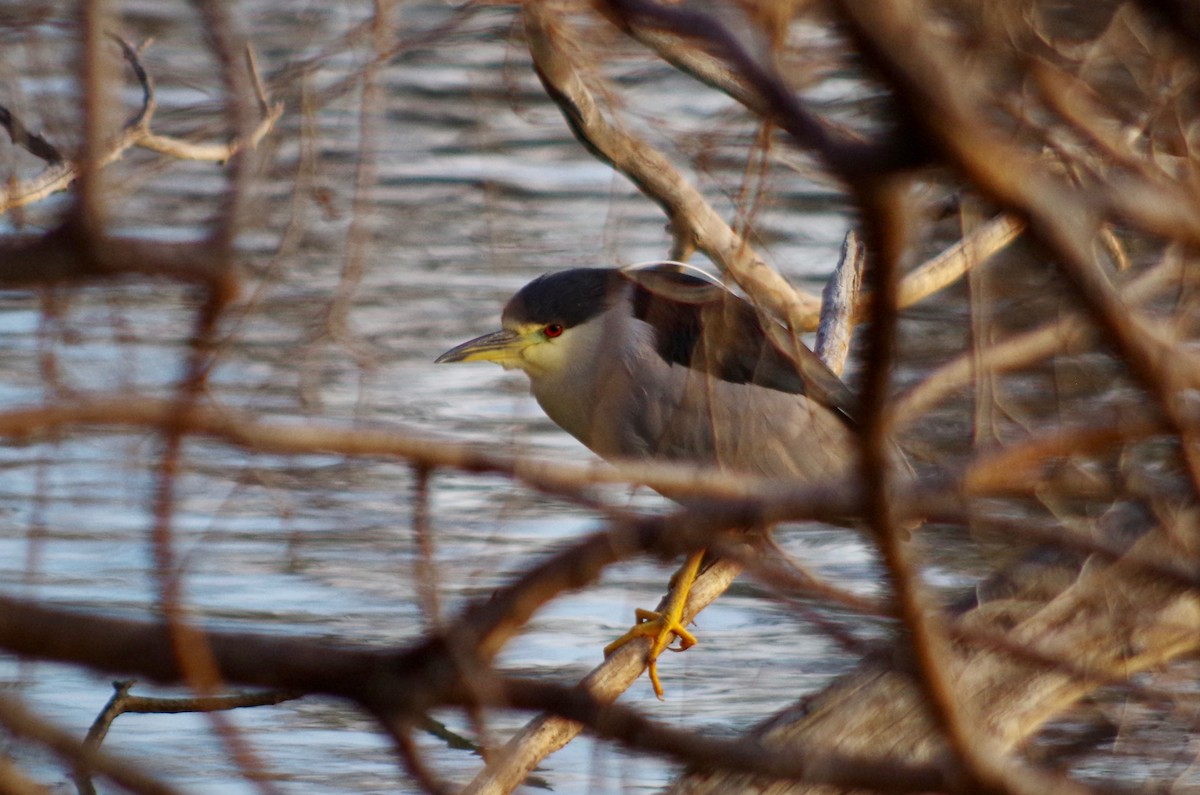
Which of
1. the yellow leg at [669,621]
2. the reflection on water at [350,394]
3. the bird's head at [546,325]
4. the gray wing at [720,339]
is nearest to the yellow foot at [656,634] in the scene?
the yellow leg at [669,621]

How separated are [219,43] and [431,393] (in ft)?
15.3

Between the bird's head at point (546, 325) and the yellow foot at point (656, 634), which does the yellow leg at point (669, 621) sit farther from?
the bird's head at point (546, 325)

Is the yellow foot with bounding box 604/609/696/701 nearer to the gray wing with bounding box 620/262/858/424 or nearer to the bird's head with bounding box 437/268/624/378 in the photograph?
the gray wing with bounding box 620/262/858/424

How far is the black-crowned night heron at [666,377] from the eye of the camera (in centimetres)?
221

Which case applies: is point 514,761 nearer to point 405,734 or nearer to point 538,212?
point 405,734

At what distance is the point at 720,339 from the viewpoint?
194 cm

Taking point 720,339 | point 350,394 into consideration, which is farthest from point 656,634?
point 350,394

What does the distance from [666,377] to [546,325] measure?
43 cm

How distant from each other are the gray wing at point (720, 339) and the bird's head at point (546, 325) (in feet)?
1.02

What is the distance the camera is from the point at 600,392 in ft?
8.86

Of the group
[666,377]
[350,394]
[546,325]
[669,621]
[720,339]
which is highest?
[350,394]

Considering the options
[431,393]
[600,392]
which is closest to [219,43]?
[600,392]

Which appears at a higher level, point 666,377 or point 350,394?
point 350,394

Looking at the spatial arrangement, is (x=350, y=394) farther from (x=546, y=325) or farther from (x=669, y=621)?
(x=669, y=621)
